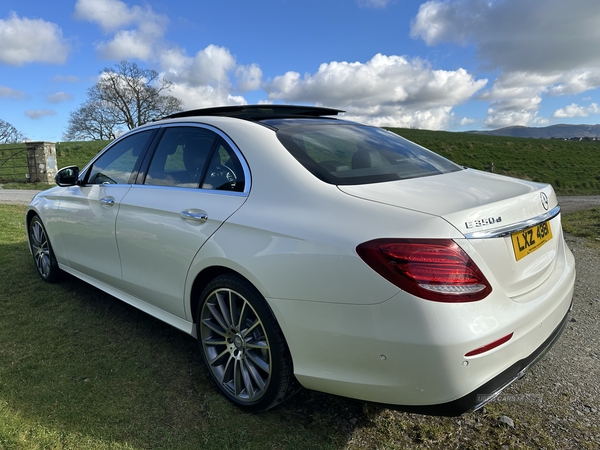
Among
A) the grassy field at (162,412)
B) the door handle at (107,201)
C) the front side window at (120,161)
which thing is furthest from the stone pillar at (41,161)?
the grassy field at (162,412)

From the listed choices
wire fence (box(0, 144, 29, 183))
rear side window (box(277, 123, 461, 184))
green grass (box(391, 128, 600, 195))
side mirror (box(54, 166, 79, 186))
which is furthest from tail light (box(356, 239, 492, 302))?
green grass (box(391, 128, 600, 195))

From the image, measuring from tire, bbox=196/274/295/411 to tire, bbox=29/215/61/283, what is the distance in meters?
2.55

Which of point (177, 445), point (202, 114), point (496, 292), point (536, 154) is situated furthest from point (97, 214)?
point (536, 154)

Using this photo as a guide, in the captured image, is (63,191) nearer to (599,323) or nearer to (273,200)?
(273,200)

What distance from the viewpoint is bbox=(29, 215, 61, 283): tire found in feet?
14.4

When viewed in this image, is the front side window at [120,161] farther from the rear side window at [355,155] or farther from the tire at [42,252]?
the rear side window at [355,155]

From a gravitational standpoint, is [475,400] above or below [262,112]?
below

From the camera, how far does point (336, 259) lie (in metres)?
1.83

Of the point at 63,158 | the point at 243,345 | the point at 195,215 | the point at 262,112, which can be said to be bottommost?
the point at 243,345

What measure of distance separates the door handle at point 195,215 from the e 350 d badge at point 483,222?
1.40 metres

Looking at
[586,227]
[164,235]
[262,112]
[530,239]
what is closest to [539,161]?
[586,227]

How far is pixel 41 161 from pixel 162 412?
17.9m

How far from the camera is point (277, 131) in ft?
8.45

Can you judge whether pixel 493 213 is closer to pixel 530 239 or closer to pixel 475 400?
pixel 530 239
